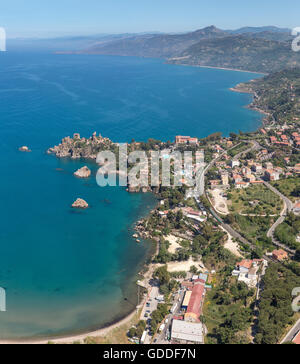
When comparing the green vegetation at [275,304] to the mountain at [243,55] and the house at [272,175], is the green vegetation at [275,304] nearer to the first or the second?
the house at [272,175]

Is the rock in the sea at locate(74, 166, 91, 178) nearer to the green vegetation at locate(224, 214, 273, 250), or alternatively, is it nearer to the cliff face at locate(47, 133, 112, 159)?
the cliff face at locate(47, 133, 112, 159)

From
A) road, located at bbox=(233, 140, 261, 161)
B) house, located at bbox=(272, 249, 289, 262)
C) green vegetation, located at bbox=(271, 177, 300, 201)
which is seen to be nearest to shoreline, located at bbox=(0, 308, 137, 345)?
house, located at bbox=(272, 249, 289, 262)

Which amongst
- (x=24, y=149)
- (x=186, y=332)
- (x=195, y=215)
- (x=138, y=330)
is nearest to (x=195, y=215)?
(x=195, y=215)

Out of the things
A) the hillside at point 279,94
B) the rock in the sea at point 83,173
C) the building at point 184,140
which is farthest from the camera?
the hillside at point 279,94

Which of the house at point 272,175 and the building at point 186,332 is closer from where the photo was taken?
the building at point 186,332

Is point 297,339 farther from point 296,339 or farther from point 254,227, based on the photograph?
point 254,227

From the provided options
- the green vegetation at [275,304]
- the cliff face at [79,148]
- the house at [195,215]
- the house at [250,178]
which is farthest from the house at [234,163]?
the green vegetation at [275,304]

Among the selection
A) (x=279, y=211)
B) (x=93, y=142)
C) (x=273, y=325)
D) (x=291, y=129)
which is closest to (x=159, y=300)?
(x=273, y=325)
